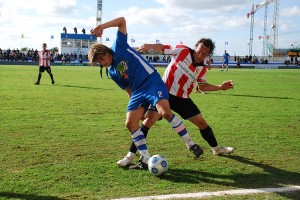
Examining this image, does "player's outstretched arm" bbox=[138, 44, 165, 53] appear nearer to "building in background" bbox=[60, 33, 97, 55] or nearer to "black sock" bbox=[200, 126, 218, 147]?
"black sock" bbox=[200, 126, 218, 147]

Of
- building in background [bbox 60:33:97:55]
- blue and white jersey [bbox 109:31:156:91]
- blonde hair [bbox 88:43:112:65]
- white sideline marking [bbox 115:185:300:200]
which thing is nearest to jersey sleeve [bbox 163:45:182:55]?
blue and white jersey [bbox 109:31:156:91]

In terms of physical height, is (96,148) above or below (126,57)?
below

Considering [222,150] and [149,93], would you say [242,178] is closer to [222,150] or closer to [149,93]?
[222,150]

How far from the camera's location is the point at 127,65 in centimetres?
536

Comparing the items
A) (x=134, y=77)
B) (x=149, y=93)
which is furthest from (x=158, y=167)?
(x=134, y=77)

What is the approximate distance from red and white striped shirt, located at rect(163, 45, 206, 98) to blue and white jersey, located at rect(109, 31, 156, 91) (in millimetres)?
763

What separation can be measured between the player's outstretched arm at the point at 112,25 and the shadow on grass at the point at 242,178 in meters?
2.23

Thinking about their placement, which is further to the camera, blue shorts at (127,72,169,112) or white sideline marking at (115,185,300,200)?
blue shorts at (127,72,169,112)

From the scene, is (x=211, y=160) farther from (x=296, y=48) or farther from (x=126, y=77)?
(x=296, y=48)

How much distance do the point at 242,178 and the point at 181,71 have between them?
201cm

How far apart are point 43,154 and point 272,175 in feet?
12.0

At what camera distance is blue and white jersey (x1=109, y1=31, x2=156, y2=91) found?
5.34m

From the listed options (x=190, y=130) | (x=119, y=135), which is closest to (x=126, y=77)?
(x=119, y=135)

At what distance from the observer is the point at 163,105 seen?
5273 millimetres
